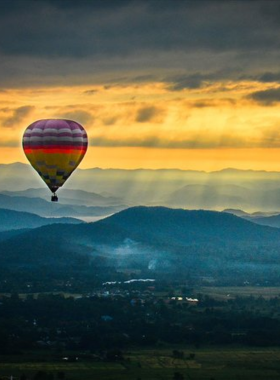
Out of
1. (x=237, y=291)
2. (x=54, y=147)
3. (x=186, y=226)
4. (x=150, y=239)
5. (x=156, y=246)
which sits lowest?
(x=237, y=291)

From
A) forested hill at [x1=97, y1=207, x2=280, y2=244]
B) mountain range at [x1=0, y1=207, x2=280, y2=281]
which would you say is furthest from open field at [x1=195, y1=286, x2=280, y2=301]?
forested hill at [x1=97, y1=207, x2=280, y2=244]

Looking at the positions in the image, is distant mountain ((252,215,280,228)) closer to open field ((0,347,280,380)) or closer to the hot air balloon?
open field ((0,347,280,380))

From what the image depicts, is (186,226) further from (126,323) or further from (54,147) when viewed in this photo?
(54,147)

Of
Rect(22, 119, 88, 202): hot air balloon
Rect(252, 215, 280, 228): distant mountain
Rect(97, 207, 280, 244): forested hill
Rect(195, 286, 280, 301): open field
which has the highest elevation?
Rect(252, 215, 280, 228): distant mountain

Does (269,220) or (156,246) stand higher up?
(269,220)

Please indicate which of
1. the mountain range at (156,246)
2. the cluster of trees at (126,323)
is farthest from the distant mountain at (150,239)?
the cluster of trees at (126,323)

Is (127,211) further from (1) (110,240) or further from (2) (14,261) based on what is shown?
(2) (14,261)

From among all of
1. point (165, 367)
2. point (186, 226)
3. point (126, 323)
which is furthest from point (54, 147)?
point (186, 226)
